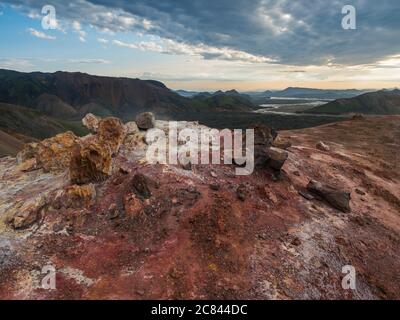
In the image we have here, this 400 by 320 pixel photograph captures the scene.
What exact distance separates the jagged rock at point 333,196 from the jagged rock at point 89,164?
13.8 meters

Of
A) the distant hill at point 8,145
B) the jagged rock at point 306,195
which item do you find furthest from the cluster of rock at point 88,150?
the distant hill at point 8,145

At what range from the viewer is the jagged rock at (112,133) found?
942 inches

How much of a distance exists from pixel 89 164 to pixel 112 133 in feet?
16.3

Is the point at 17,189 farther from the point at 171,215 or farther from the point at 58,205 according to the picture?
the point at 171,215

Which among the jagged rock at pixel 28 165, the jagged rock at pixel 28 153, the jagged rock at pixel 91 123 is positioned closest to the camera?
the jagged rock at pixel 28 165

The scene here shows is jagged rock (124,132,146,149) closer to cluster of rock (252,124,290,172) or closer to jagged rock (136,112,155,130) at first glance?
jagged rock (136,112,155,130)

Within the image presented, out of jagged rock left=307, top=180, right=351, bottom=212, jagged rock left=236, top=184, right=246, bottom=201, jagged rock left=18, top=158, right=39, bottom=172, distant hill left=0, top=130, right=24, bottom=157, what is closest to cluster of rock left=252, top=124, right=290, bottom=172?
jagged rock left=307, top=180, right=351, bottom=212

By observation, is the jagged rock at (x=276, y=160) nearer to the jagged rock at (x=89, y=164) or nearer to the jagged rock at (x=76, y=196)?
the jagged rock at (x=89, y=164)

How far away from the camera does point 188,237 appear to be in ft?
54.9

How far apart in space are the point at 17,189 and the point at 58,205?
19.9ft

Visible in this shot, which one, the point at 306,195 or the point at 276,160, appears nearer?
the point at 306,195

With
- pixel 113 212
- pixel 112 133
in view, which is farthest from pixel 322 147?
pixel 113 212

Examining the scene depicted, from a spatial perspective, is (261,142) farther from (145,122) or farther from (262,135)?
(145,122)

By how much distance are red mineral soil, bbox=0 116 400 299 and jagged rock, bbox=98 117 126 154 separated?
0.87 meters
